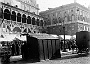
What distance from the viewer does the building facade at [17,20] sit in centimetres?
2498

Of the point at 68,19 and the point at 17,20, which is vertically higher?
the point at 68,19

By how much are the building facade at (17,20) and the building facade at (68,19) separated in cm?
678

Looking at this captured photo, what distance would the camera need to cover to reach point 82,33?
17.2 m

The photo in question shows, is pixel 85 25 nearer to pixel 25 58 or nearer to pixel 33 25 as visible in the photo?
pixel 33 25

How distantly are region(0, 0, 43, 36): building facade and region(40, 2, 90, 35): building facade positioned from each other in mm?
6781

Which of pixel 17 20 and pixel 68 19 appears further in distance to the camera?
pixel 68 19

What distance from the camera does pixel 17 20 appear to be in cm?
3027

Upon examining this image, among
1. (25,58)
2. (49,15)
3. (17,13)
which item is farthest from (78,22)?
(25,58)

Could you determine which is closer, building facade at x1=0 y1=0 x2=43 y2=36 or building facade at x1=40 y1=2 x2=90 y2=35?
building facade at x1=0 y1=0 x2=43 y2=36

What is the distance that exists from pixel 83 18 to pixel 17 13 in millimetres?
23359

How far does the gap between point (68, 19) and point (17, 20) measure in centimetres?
1723

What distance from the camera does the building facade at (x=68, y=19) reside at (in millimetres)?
38438

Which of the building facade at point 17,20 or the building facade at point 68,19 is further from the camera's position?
the building facade at point 68,19

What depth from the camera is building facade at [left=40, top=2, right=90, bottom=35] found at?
38.4 meters
